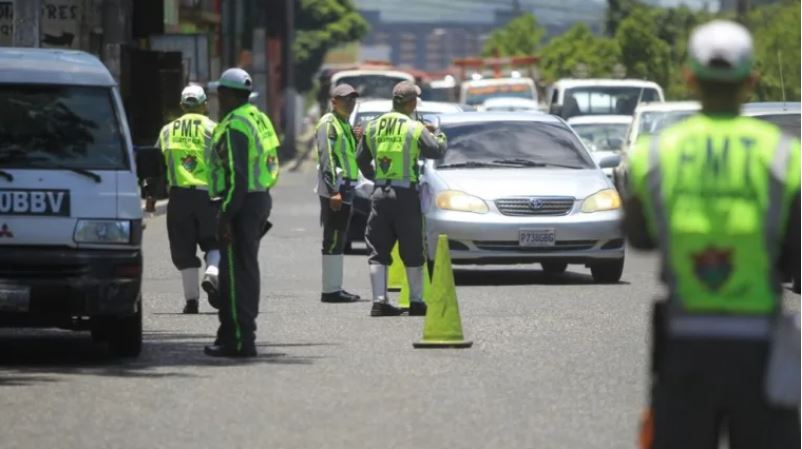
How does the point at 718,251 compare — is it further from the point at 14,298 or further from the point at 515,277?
the point at 515,277

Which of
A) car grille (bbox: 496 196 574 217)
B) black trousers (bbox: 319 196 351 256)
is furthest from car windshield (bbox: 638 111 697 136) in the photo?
black trousers (bbox: 319 196 351 256)

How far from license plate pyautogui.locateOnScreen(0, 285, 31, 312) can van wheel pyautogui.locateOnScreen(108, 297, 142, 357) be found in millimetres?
818

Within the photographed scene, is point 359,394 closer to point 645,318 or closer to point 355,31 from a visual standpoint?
point 645,318

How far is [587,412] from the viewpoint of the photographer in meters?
10.7

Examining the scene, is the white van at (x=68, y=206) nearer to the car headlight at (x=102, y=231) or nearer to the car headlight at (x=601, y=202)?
the car headlight at (x=102, y=231)

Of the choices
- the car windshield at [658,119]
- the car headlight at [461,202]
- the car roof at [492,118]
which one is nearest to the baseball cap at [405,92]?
the car headlight at [461,202]

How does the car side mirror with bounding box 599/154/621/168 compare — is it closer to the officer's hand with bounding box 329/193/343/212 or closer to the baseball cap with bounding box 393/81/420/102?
the officer's hand with bounding box 329/193/343/212

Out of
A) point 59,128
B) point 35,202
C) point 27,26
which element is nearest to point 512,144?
point 27,26

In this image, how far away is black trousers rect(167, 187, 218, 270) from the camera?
1641cm

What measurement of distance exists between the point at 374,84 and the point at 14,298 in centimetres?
4860

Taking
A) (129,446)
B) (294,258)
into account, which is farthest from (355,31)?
(129,446)

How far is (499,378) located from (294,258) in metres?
11.7

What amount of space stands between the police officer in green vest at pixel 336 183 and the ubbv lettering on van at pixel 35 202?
503 cm

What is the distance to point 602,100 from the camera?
40312mm
